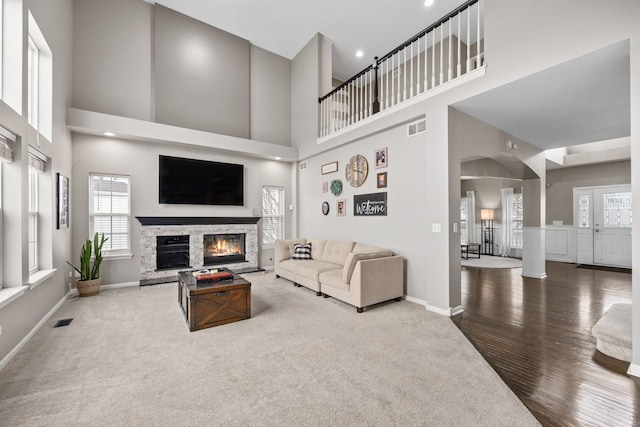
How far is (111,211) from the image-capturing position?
5.30 metres

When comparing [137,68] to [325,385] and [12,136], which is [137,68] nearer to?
[12,136]

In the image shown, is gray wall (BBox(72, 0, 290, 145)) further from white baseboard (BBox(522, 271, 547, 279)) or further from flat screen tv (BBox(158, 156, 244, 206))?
white baseboard (BBox(522, 271, 547, 279))

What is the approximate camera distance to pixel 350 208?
563 centimetres

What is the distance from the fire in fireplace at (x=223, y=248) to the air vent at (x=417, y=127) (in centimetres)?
431

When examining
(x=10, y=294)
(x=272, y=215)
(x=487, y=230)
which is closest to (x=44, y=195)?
(x=10, y=294)

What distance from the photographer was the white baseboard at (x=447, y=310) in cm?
376

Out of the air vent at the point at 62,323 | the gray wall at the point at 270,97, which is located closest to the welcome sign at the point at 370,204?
the gray wall at the point at 270,97

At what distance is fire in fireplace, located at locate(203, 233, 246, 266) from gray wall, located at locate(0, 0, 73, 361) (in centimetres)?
230

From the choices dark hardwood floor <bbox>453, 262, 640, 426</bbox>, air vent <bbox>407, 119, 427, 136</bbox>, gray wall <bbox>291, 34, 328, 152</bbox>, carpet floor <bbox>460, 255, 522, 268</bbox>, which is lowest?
carpet floor <bbox>460, 255, 522, 268</bbox>

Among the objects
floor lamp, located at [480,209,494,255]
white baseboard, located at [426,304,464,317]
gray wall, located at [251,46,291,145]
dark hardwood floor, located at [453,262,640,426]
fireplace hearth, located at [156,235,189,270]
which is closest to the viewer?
dark hardwood floor, located at [453,262,640,426]

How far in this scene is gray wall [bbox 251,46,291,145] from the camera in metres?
6.98

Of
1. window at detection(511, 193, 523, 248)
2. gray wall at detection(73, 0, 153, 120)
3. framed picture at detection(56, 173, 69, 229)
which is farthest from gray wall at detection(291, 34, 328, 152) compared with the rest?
window at detection(511, 193, 523, 248)

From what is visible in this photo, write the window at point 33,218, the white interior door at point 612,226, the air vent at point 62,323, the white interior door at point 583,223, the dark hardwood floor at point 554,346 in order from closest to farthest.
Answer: the dark hardwood floor at point 554,346 < the air vent at point 62,323 < the window at point 33,218 < the white interior door at point 612,226 < the white interior door at point 583,223

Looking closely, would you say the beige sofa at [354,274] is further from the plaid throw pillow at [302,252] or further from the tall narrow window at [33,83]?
the tall narrow window at [33,83]
